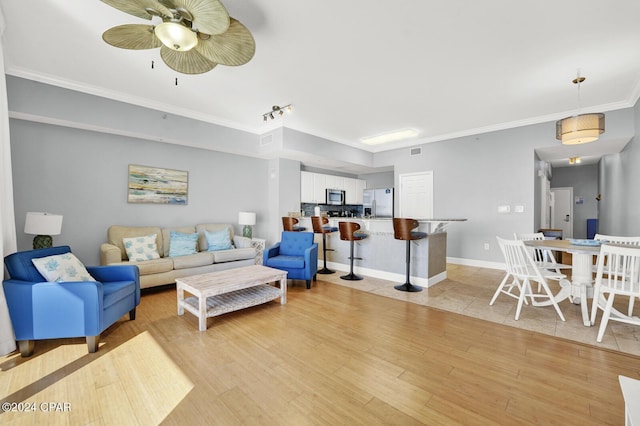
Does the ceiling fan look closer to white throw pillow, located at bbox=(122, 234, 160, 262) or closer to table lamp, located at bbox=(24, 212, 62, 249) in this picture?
table lamp, located at bbox=(24, 212, 62, 249)

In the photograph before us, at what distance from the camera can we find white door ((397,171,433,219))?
6460 millimetres

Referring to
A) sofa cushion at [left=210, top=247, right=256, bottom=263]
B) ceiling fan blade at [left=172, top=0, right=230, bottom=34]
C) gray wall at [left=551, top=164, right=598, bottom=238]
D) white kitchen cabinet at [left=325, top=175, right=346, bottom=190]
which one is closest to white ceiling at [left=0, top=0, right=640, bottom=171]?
ceiling fan blade at [left=172, top=0, right=230, bottom=34]

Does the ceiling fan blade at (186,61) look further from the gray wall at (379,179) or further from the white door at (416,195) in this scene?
the gray wall at (379,179)

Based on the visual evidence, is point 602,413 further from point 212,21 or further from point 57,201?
point 57,201

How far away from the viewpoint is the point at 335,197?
773 cm

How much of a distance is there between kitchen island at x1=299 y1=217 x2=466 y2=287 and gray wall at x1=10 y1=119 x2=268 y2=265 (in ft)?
A: 9.32

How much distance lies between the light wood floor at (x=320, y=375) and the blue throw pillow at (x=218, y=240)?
2.06 meters

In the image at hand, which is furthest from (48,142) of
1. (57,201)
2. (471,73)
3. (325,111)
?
(471,73)

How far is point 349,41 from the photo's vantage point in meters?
2.77

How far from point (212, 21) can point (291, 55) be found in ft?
4.32

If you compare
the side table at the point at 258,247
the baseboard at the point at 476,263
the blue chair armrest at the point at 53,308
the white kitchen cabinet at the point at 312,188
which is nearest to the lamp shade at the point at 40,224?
the blue chair armrest at the point at 53,308

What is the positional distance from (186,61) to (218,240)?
10.7 ft

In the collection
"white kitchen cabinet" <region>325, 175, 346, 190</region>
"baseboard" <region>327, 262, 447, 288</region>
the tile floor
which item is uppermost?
"white kitchen cabinet" <region>325, 175, 346, 190</region>

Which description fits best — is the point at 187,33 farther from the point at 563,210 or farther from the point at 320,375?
the point at 563,210
